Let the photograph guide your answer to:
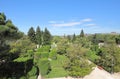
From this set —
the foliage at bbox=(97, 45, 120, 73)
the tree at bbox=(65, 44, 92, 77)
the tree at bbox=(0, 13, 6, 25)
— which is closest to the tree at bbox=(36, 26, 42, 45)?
the foliage at bbox=(97, 45, 120, 73)

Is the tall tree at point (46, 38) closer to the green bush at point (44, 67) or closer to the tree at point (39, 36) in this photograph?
the tree at point (39, 36)

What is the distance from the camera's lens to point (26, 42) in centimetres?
3681

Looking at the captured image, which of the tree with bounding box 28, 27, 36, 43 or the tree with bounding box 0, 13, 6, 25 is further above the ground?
the tree with bounding box 0, 13, 6, 25

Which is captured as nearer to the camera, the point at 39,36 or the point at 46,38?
the point at 46,38

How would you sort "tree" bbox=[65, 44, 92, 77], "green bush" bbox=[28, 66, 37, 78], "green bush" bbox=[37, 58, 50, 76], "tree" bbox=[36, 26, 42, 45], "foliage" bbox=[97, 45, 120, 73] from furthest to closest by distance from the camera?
"tree" bbox=[36, 26, 42, 45], "foliage" bbox=[97, 45, 120, 73], "green bush" bbox=[37, 58, 50, 76], "tree" bbox=[65, 44, 92, 77], "green bush" bbox=[28, 66, 37, 78]

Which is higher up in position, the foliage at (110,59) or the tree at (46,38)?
the tree at (46,38)

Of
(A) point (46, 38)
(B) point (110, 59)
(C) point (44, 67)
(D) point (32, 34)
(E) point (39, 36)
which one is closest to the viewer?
(C) point (44, 67)

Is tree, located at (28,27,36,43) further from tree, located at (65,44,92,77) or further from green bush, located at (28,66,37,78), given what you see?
green bush, located at (28,66,37,78)

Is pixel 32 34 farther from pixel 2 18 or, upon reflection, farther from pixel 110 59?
pixel 2 18

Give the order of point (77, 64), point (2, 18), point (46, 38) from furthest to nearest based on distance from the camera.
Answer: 1. point (46, 38)
2. point (77, 64)
3. point (2, 18)

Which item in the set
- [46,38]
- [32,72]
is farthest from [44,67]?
[46,38]

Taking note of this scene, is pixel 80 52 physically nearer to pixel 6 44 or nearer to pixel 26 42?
pixel 6 44

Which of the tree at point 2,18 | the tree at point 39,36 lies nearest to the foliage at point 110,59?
the tree at point 2,18

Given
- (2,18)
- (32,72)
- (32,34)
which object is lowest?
(32,72)
